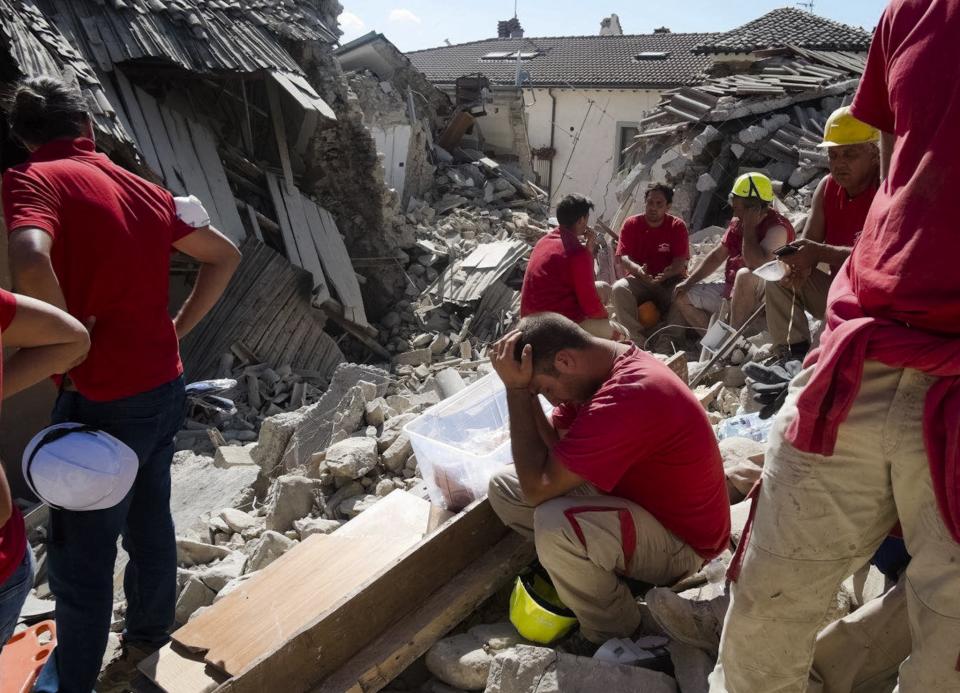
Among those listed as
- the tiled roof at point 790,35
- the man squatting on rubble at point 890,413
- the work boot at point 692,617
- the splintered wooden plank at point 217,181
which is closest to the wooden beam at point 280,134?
the splintered wooden plank at point 217,181

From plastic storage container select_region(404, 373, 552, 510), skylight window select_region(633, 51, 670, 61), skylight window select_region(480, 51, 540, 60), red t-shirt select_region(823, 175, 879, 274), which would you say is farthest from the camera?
skylight window select_region(480, 51, 540, 60)

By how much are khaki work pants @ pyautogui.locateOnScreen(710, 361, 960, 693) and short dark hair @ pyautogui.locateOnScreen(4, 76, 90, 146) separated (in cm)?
262

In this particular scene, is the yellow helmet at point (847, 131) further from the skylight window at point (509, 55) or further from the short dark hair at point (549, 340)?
the skylight window at point (509, 55)

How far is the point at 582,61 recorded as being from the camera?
29.7m

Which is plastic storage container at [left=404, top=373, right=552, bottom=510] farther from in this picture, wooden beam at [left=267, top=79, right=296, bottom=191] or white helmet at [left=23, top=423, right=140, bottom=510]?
wooden beam at [left=267, top=79, right=296, bottom=191]

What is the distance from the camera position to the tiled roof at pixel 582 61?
27.0 metres

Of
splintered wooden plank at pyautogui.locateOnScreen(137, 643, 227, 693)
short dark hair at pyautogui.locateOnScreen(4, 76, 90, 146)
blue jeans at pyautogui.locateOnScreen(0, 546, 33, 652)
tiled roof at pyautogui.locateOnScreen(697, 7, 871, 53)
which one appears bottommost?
splintered wooden plank at pyautogui.locateOnScreen(137, 643, 227, 693)

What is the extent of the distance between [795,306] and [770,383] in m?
0.80

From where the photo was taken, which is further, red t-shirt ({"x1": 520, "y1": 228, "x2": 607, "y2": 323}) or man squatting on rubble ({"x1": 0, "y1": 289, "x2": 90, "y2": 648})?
red t-shirt ({"x1": 520, "y1": 228, "x2": 607, "y2": 323})

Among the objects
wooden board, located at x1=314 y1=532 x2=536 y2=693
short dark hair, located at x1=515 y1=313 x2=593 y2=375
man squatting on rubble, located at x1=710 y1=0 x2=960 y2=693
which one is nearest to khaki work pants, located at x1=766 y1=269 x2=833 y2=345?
short dark hair, located at x1=515 y1=313 x2=593 y2=375

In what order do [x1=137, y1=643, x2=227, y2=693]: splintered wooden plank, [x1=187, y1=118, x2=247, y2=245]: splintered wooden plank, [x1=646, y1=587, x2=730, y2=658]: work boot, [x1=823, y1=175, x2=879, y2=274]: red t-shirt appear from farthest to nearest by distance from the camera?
1. [x1=187, y1=118, x2=247, y2=245]: splintered wooden plank
2. [x1=823, y1=175, x2=879, y2=274]: red t-shirt
3. [x1=137, y1=643, x2=227, y2=693]: splintered wooden plank
4. [x1=646, y1=587, x2=730, y2=658]: work boot

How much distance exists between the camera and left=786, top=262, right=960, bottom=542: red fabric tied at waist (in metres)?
1.56

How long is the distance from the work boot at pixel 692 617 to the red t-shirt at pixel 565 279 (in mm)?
3211

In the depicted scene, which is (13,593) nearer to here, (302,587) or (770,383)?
(302,587)
